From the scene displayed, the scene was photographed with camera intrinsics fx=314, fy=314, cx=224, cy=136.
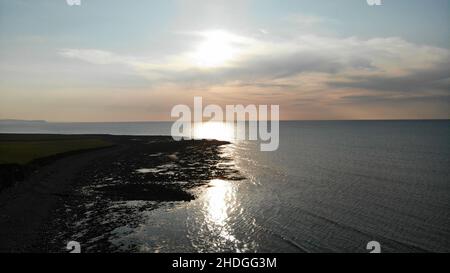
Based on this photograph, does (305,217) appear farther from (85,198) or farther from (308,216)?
(85,198)

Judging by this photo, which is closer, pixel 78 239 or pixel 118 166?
pixel 78 239

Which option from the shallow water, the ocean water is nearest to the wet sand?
the ocean water

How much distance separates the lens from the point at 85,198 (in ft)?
121

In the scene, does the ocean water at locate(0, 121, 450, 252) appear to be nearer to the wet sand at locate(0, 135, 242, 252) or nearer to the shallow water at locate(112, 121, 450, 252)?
the shallow water at locate(112, 121, 450, 252)

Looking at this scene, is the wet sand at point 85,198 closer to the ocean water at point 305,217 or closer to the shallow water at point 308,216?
the ocean water at point 305,217

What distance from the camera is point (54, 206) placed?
107ft

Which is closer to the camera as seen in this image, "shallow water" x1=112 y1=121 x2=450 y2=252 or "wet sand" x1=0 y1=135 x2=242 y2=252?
"wet sand" x1=0 y1=135 x2=242 y2=252

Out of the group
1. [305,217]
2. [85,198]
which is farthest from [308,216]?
[85,198]

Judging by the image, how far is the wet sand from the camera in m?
24.5

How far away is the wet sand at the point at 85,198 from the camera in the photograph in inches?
966

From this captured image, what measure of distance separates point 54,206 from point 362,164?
204 ft

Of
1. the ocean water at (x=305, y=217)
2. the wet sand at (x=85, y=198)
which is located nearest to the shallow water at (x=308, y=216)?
the ocean water at (x=305, y=217)
